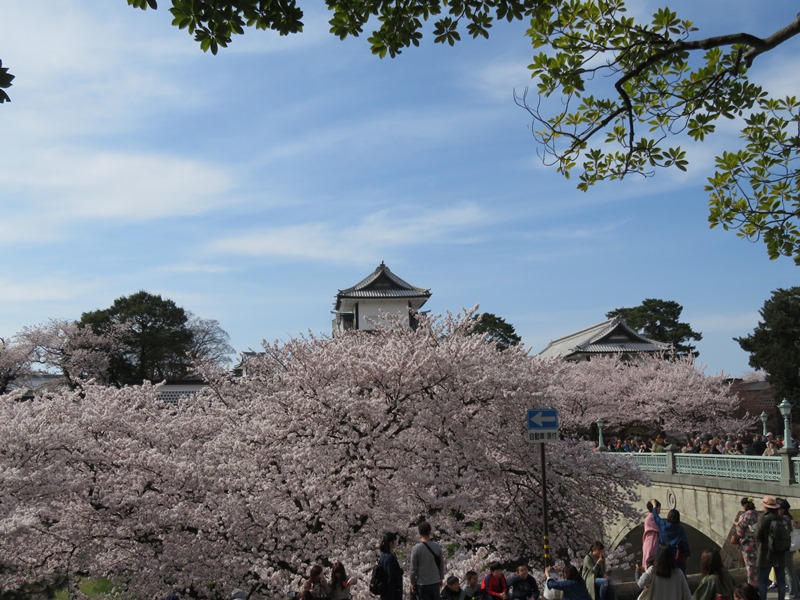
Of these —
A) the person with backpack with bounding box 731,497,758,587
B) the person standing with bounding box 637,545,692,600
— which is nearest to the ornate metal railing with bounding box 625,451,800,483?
the person with backpack with bounding box 731,497,758,587

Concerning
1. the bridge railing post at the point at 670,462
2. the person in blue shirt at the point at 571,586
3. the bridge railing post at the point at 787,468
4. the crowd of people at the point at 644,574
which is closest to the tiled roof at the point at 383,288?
the bridge railing post at the point at 670,462

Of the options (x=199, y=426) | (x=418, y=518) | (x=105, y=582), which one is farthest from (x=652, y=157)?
(x=105, y=582)

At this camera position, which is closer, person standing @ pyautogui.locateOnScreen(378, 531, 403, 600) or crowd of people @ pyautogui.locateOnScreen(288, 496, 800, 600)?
crowd of people @ pyautogui.locateOnScreen(288, 496, 800, 600)

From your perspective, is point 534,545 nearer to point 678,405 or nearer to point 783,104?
point 783,104

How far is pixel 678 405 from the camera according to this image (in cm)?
4572

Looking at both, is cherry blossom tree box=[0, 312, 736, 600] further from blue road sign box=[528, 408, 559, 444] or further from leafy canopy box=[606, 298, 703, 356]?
leafy canopy box=[606, 298, 703, 356]

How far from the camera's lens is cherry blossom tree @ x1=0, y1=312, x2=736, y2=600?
1409 cm

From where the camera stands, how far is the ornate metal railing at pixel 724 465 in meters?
18.4

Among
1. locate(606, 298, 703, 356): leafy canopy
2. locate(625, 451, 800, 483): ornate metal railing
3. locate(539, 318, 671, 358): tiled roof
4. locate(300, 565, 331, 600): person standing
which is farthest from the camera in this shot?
locate(606, 298, 703, 356): leafy canopy

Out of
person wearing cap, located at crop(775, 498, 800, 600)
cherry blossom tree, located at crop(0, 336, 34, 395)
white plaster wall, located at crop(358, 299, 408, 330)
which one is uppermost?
white plaster wall, located at crop(358, 299, 408, 330)

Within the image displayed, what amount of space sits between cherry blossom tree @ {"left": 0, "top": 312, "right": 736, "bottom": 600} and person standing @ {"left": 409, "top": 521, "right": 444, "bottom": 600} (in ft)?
14.4

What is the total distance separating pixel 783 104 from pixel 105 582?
82.7 feet

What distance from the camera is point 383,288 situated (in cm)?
5709

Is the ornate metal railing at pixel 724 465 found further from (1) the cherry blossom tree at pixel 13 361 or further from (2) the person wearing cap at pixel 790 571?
(1) the cherry blossom tree at pixel 13 361
